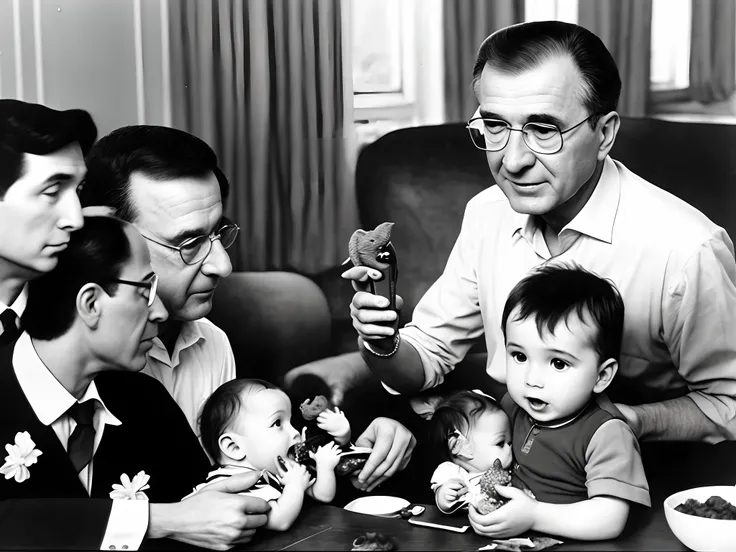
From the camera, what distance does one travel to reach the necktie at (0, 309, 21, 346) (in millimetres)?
1898

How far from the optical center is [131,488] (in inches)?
76.7

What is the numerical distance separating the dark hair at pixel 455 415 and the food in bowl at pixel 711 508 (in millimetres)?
422

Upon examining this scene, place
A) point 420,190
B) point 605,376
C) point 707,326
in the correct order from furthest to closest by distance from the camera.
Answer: point 420,190 < point 707,326 < point 605,376

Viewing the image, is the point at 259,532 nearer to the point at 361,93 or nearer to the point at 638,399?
the point at 638,399

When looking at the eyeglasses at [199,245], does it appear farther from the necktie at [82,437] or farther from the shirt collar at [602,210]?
the shirt collar at [602,210]

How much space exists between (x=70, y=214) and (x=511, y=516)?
1.15m

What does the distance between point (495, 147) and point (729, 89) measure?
1.83 ft

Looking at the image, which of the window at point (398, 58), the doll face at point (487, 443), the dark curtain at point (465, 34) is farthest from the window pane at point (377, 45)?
the doll face at point (487, 443)

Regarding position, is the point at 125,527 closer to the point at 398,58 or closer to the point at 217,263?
the point at 217,263

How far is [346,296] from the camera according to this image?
211 centimetres

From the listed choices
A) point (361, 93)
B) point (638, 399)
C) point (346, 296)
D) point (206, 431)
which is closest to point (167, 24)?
point (361, 93)

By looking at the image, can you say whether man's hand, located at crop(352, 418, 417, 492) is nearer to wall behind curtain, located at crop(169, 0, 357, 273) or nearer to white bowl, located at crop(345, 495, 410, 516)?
white bowl, located at crop(345, 495, 410, 516)

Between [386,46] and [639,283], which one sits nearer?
[639,283]

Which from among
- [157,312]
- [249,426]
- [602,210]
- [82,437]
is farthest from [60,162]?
[602,210]
